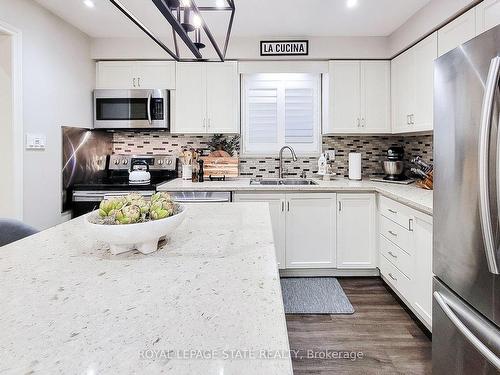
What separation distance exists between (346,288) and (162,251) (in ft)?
7.34

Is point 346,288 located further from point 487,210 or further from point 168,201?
point 168,201

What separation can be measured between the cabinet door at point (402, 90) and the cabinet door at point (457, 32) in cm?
45

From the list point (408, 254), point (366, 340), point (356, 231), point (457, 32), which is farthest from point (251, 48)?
point (366, 340)

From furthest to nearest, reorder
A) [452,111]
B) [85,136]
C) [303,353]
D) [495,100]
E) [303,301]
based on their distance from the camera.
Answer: [85,136], [303,301], [303,353], [452,111], [495,100]

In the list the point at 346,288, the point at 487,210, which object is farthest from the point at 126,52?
the point at 487,210

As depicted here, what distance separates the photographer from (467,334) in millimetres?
1254

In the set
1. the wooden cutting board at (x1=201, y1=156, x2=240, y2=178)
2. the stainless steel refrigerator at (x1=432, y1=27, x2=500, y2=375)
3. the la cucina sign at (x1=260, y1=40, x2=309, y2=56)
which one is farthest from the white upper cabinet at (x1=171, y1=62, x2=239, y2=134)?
the stainless steel refrigerator at (x1=432, y1=27, x2=500, y2=375)

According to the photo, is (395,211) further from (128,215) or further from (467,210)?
(128,215)

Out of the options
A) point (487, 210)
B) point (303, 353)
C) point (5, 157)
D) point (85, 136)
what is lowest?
point (303, 353)

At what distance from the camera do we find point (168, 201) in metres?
1.25

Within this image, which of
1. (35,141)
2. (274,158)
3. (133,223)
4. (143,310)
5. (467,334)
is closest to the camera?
(143,310)

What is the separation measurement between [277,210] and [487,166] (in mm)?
2041

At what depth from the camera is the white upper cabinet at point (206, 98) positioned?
133 inches

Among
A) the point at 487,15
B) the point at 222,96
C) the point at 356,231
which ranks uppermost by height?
the point at 487,15
